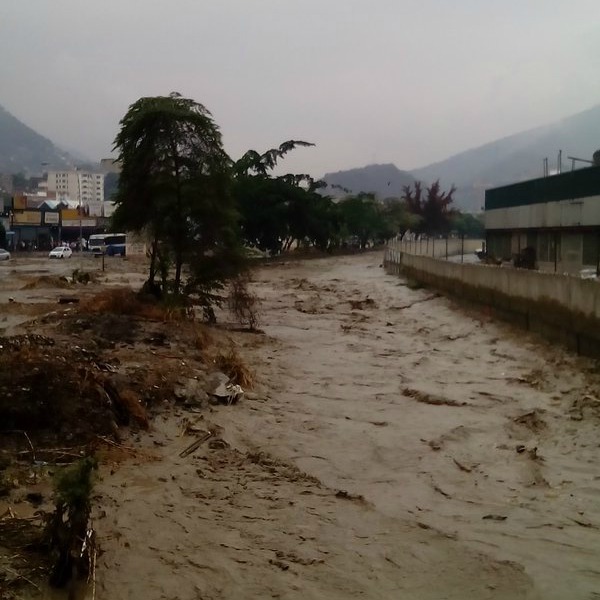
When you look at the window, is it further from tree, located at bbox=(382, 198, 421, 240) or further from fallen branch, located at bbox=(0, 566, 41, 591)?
tree, located at bbox=(382, 198, 421, 240)

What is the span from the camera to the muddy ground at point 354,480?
481 cm

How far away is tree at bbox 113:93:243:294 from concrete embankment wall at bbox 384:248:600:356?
21.0ft

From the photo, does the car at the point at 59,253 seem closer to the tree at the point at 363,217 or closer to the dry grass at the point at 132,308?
the tree at the point at 363,217

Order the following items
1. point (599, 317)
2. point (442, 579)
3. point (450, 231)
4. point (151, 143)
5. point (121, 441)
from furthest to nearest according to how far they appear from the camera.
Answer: point (450, 231) < point (151, 143) < point (599, 317) < point (121, 441) < point (442, 579)

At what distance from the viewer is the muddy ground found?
15.8 feet

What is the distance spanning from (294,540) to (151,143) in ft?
37.8

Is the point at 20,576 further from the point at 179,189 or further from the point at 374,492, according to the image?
the point at 179,189

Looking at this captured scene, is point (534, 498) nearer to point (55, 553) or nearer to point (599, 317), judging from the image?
point (55, 553)

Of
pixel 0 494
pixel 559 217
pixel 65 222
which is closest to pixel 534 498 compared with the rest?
pixel 0 494

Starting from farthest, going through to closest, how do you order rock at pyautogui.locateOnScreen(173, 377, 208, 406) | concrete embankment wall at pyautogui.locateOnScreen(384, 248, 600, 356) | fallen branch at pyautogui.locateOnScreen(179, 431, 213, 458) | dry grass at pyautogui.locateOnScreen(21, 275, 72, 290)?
dry grass at pyautogui.locateOnScreen(21, 275, 72, 290) → concrete embankment wall at pyautogui.locateOnScreen(384, 248, 600, 356) → rock at pyautogui.locateOnScreen(173, 377, 208, 406) → fallen branch at pyautogui.locateOnScreen(179, 431, 213, 458)

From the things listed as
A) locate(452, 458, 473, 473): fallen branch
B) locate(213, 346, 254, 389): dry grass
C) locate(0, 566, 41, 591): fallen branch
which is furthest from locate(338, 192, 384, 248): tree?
locate(0, 566, 41, 591): fallen branch

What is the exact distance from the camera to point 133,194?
1561cm

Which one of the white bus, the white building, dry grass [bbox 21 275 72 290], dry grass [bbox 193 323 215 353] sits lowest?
dry grass [bbox 193 323 215 353]

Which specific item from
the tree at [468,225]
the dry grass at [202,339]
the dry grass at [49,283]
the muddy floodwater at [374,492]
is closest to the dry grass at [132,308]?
the dry grass at [202,339]
